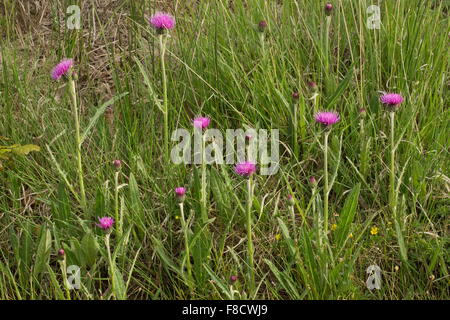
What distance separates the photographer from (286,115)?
2.23 m

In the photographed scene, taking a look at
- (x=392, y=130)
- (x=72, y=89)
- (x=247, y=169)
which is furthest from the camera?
(x=72, y=89)

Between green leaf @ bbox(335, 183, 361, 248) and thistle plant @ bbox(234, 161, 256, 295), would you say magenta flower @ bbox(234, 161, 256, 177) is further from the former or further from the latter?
green leaf @ bbox(335, 183, 361, 248)

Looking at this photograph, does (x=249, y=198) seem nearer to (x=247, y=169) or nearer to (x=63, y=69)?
(x=247, y=169)

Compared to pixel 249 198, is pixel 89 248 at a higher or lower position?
lower

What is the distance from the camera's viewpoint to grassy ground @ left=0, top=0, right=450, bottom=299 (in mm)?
1816

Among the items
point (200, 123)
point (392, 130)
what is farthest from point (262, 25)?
point (392, 130)

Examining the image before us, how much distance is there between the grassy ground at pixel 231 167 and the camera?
1.82 m

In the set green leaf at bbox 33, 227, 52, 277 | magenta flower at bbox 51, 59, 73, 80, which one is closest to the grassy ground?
green leaf at bbox 33, 227, 52, 277

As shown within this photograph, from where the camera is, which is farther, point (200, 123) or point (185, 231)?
point (200, 123)

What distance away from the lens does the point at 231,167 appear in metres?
2.13

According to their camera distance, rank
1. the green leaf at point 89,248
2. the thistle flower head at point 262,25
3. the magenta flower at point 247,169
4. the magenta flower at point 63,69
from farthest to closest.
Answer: the thistle flower head at point 262,25 → the magenta flower at point 63,69 → the green leaf at point 89,248 → the magenta flower at point 247,169

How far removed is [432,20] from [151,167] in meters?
1.10
